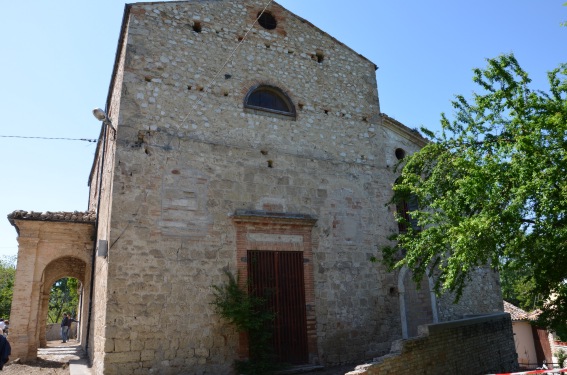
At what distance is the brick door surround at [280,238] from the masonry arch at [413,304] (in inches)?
116

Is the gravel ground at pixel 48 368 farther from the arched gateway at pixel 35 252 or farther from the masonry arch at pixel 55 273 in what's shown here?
the masonry arch at pixel 55 273

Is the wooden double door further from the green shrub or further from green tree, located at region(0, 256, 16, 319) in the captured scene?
green tree, located at region(0, 256, 16, 319)

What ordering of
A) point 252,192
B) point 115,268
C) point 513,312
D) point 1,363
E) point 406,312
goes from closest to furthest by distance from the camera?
point 115,268
point 1,363
point 252,192
point 406,312
point 513,312

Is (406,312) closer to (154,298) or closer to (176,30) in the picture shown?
(154,298)

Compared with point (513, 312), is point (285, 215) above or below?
above

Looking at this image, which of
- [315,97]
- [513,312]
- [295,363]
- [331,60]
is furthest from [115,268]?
[513,312]

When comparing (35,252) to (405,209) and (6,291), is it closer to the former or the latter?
(405,209)

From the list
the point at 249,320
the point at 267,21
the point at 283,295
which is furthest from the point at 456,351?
the point at 267,21

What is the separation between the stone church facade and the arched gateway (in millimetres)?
169

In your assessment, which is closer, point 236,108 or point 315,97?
point 236,108

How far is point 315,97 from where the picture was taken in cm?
1218

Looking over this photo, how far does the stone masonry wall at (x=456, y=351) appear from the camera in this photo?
334 inches

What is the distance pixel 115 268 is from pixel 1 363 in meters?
3.51

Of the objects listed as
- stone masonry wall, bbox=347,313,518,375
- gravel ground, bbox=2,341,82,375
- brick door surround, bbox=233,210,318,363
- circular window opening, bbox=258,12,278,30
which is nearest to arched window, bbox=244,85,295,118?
circular window opening, bbox=258,12,278,30
